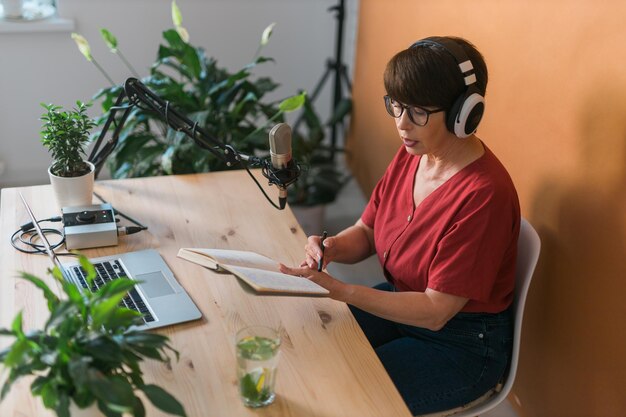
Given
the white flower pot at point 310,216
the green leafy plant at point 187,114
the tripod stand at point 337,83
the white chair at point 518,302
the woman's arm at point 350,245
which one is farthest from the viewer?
the tripod stand at point 337,83

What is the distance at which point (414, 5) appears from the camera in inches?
116

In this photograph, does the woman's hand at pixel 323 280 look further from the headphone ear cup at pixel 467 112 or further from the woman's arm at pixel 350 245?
the headphone ear cup at pixel 467 112

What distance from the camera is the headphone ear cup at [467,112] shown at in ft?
5.29

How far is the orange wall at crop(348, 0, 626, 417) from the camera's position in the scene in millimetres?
1738

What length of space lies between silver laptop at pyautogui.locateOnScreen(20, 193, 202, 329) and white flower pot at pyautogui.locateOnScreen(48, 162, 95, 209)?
95 mm

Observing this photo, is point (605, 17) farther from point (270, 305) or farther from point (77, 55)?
point (77, 55)

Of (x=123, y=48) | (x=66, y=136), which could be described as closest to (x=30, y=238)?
(x=66, y=136)

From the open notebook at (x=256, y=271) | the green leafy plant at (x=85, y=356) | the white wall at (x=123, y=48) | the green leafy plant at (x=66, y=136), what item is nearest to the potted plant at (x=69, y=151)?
the green leafy plant at (x=66, y=136)

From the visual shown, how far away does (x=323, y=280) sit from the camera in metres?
1.65

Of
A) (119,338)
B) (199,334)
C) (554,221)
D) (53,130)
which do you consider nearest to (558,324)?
(554,221)

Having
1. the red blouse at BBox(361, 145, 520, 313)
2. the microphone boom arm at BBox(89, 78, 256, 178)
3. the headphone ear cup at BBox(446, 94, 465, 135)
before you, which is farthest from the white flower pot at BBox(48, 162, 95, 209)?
the headphone ear cup at BBox(446, 94, 465, 135)

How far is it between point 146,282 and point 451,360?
2.43 feet

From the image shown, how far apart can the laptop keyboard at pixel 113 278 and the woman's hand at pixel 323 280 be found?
12.4 inches

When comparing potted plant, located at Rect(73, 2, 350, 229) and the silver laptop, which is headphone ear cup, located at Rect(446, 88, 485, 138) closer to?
the silver laptop
